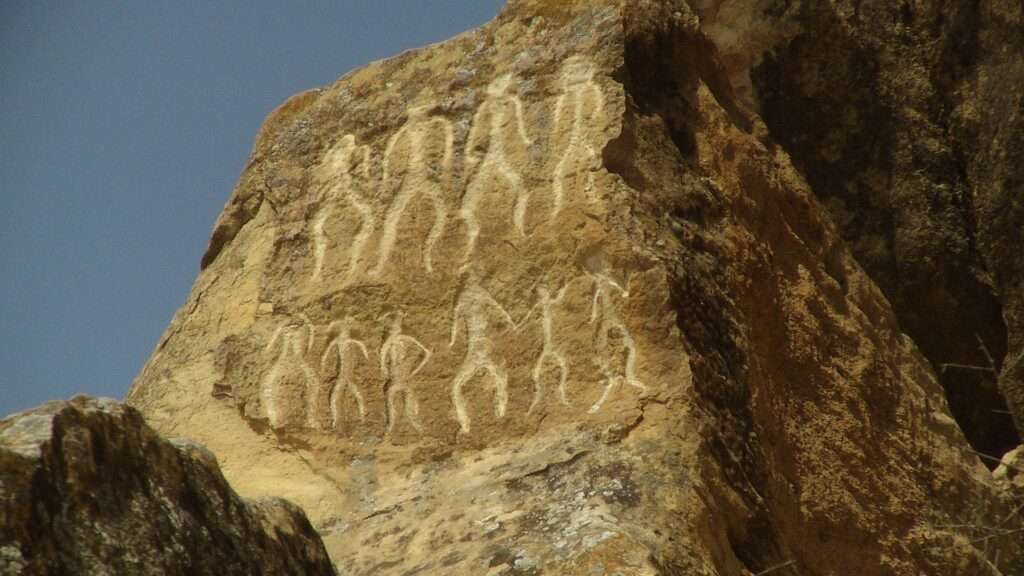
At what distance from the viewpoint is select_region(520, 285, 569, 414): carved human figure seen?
523 cm

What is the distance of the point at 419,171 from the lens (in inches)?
234

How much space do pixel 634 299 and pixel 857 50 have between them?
8.72 feet

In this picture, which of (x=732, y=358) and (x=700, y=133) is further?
(x=700, y=133)

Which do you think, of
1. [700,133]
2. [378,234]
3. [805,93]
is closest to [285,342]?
[378,234]

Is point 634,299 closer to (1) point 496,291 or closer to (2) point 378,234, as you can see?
(1) point 496,291

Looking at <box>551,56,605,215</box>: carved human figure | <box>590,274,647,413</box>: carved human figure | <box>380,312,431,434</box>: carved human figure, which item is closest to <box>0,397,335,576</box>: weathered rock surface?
<box>590,274,647,413</box>: carved human figure

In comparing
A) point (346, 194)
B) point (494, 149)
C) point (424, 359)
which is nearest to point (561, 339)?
point (424, 359)

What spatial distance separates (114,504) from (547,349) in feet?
8.32

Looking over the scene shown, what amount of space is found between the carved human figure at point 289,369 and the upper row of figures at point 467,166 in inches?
8.5

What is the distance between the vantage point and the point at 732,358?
17.6 feet

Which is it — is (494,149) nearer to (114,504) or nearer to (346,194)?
(346,194)

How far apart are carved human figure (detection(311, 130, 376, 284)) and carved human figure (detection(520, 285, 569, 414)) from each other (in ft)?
2.34

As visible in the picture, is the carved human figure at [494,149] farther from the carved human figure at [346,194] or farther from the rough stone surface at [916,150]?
the rough stone surface at [916,150]

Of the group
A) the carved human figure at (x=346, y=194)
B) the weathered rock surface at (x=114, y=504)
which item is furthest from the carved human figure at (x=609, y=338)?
the weathered rock surface at (x=114, y=504)
